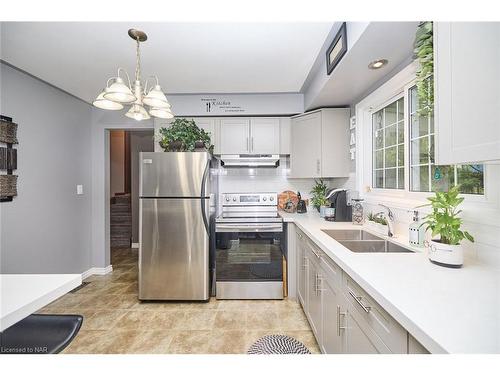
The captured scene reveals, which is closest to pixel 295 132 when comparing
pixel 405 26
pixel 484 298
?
pixel 405 26

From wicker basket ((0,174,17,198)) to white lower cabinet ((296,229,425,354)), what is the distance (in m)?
2.78

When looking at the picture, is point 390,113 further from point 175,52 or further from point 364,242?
point 175,52

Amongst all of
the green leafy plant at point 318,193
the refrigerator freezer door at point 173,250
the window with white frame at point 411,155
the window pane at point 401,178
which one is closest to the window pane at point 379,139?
the window with white frame at point 411,155

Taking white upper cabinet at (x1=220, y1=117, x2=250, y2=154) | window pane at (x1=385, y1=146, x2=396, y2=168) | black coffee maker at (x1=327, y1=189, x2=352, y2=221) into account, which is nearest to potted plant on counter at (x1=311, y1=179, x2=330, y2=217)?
black coffee maker at (x1=327, y1=189, x2=352, y2=221)

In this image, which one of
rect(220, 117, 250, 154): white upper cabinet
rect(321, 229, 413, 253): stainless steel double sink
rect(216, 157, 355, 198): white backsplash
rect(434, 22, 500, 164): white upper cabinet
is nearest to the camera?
rect(434, 22, 500, 164): white upper cabinet

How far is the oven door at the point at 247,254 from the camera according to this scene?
8.09 feet

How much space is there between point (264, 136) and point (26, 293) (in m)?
2.59

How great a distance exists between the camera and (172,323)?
2.09 metres

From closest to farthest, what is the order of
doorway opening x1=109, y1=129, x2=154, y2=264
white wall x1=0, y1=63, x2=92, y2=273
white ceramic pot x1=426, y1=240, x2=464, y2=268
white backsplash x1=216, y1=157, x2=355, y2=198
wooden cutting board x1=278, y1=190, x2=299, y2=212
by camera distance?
white ceramic pot x1=426, y1=240, x2=464, y2=268, white wall x1=0, y1=63, x2=92, y2=273, wooden cutting board x1=278, y1=190, x2=299, y2=212, white backsplash x1=216, y1=157, x2=355, y2=198, doorway opening x1=109, y1=129, x2=154, y2=264

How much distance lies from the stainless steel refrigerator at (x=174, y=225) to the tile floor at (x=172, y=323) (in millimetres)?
192

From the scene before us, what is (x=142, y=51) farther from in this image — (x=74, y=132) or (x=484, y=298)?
(x=484, y=298)

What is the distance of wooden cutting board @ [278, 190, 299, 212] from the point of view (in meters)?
3.03

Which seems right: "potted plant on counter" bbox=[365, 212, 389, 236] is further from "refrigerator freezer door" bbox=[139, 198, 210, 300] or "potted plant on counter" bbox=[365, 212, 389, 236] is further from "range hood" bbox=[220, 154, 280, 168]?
"refrigerator freezer door" bbox=[139, 198, 210, 300]
